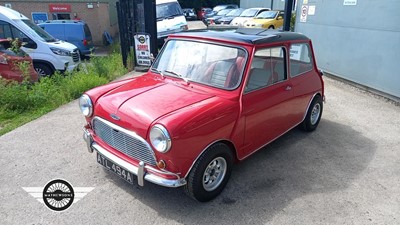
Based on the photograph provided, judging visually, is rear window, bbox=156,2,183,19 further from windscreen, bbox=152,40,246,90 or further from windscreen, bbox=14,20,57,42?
windscreen, bbox=152,40,246,90

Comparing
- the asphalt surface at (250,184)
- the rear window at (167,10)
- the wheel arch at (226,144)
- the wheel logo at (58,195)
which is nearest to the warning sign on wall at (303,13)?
the rear window at (167,10)

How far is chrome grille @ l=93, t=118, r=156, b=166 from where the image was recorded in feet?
9.46

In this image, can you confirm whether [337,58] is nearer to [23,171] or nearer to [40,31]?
[23,171]

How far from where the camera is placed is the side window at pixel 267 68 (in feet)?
11.6

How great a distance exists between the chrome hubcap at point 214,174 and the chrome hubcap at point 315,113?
2482mm

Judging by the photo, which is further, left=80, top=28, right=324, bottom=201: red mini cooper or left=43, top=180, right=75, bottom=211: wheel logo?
left=43, top=180, right=75, bottom=211: wheel logo

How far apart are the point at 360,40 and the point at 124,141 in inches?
279

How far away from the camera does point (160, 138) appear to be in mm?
2709

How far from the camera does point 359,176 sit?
12.6 feet

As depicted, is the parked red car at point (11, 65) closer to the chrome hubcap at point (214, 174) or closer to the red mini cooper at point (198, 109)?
the red mini cooper at point (198, 109)

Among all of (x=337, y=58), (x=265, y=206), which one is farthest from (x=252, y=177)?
(x=337, y=58)

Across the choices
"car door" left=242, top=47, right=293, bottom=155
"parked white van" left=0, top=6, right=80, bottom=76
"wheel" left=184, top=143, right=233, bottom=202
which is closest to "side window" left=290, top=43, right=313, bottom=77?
"car door" left=242, top=47, right=293, bottom=155

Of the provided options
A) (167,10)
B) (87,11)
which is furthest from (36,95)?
(87,11)

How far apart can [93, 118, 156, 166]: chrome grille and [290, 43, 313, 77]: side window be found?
2.45 meters
